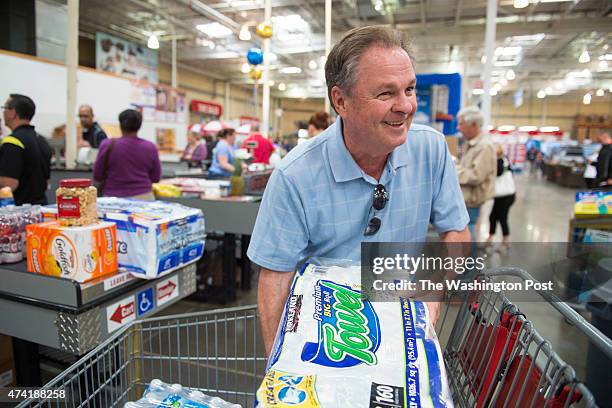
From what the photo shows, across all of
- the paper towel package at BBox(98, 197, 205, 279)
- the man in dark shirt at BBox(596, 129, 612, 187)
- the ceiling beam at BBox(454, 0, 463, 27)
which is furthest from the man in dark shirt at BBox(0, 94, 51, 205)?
the ceiling beam at BBox(454, 0, 463, 27)

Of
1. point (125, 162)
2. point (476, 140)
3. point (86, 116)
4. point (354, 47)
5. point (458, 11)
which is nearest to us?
point (354, 47)

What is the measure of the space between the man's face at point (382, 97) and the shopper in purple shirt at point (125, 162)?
10.0 feet

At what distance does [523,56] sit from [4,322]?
2003 centimetres

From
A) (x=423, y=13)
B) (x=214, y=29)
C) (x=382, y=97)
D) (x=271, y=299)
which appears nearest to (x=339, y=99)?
(x=382, y=97)

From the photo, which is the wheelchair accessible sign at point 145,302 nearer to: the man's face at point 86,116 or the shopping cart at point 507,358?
the shopping cart at point 507,358

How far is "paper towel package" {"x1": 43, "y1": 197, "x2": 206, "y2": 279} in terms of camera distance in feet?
6.00

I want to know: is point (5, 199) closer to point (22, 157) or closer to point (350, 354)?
point (22, 157)

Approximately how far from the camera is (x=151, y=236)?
1.81 m

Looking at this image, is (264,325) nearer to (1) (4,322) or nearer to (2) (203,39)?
(1) (4,322)

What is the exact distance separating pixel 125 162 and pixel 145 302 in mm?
2167

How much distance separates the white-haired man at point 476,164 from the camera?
4.43 m

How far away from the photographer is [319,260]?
4.27ft

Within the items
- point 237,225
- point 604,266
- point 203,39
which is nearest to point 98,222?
point 237,225

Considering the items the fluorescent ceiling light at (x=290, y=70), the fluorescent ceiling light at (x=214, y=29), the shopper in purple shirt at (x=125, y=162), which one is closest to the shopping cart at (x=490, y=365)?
the shopper in purple shirt at (x=125, y=162)
